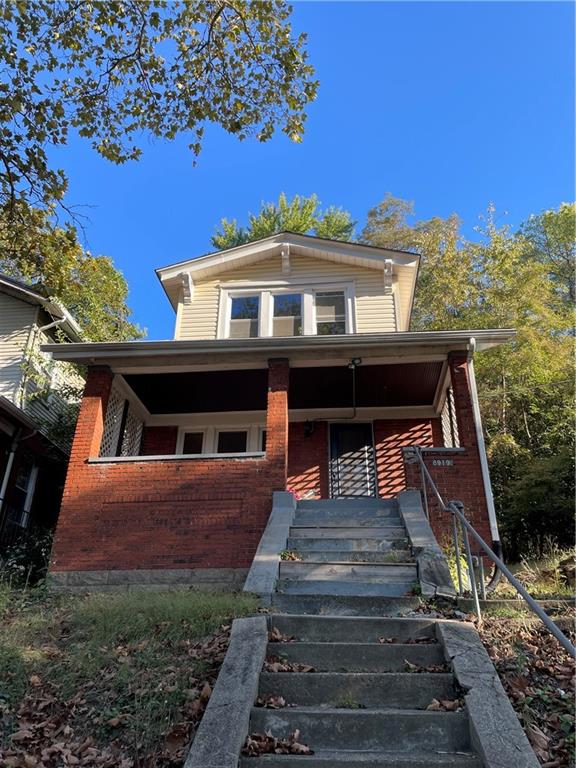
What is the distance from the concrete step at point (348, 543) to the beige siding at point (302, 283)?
584 cm

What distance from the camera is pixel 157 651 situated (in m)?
4.44

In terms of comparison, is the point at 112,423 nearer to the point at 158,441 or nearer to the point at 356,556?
the point at 158,441

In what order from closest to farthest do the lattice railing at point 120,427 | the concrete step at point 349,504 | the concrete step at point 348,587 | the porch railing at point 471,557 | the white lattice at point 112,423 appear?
the porch railing at point 471,557, the concrete step at point 348,587, the concrete step at point 349,504, the white lattice at point 112,423, the lattice railing at point 120,427

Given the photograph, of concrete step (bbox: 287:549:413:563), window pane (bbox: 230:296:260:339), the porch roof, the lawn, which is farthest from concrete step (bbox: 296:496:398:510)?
window pane (bbox: 230:296:260:339)

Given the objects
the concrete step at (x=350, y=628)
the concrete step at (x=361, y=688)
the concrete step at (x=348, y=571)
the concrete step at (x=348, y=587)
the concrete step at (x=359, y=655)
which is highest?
the concrete step at (x=348, y=571)

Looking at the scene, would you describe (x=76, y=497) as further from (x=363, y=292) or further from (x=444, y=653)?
(x=363, y=292)

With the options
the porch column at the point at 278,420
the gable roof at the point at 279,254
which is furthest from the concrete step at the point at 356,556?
the gable roof at the point at 279,254

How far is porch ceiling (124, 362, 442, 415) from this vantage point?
10.5m

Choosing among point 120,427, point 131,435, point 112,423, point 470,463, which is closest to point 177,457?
point 112,423

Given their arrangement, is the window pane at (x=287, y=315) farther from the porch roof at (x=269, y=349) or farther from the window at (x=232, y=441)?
the porch roof at (x=269, y=349)

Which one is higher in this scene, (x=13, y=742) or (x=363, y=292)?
(x=363, y=292)

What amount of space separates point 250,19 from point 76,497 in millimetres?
7362

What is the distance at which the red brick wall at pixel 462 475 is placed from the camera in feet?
27.6

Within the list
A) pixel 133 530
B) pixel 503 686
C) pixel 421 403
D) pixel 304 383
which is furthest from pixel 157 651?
pixel 421 403
